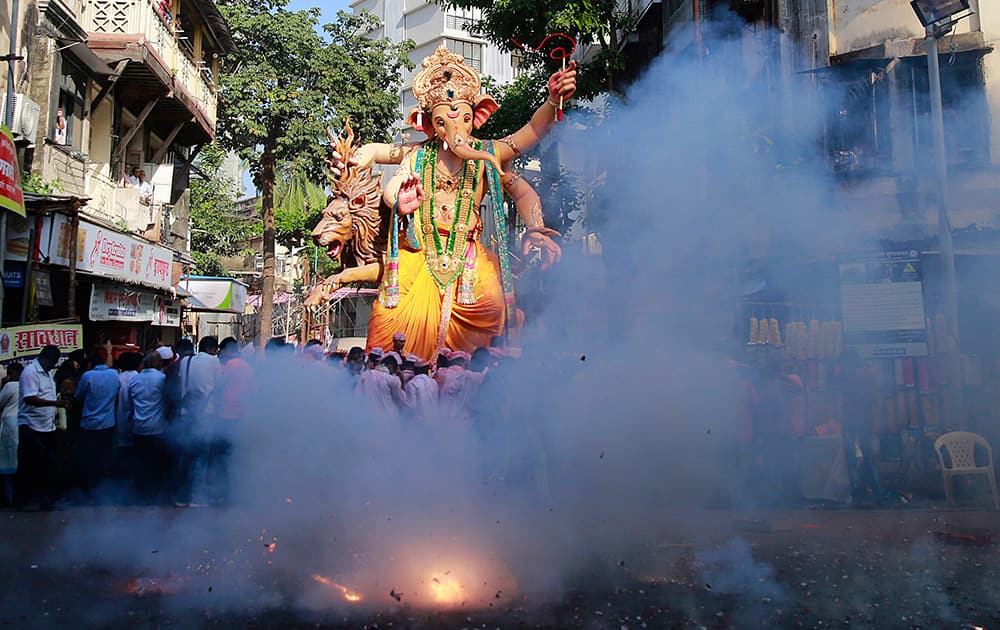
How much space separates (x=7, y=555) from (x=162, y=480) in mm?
1637

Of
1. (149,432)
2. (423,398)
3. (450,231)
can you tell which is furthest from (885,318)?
(149,432)

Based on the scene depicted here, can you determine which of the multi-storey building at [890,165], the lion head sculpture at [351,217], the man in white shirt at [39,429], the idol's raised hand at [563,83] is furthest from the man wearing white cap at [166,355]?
the multi-storey building at [890,165]

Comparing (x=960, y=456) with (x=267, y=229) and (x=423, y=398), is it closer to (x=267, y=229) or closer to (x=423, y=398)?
(x=423, y=398)

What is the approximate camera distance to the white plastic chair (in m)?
6.50

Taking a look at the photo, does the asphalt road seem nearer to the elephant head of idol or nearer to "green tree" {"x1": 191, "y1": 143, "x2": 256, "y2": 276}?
the elephant head of idol

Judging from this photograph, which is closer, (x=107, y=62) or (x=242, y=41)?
(x=107, y=62)

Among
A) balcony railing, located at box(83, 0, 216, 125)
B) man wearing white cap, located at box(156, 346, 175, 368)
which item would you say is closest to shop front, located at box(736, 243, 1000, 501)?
man wearing white cap, located at box(156, 346, 175, 368)

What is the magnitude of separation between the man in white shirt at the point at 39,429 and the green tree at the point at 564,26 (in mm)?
7761

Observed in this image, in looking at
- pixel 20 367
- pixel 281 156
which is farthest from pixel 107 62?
pixel 20 367

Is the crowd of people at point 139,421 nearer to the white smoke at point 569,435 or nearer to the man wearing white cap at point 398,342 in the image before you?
the man wearing white cap at point 398,342

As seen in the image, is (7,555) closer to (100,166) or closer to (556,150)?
(556,150)

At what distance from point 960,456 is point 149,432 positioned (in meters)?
6.77

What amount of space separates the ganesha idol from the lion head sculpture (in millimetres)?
10

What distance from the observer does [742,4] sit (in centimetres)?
1174
